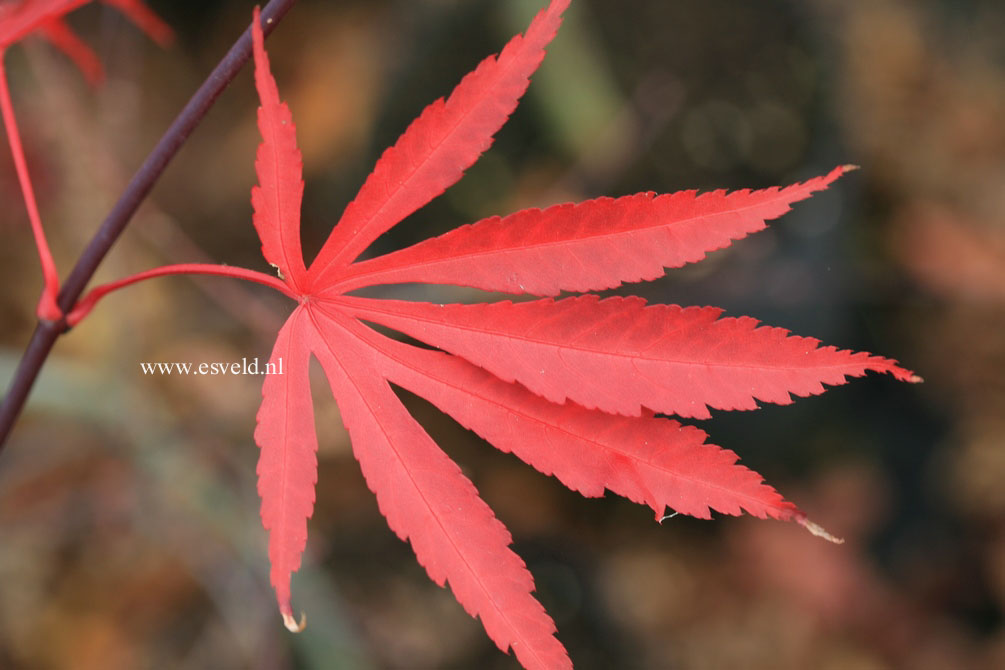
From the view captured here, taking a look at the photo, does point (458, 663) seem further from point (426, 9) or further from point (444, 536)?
point (426, 9)

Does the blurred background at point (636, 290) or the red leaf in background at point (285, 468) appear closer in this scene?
the red leaf in background at point (285, 468)

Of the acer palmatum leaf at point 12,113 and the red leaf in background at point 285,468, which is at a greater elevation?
the acer palmatum leaf at point 12,113

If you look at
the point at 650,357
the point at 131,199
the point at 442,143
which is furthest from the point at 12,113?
the point at 650,357

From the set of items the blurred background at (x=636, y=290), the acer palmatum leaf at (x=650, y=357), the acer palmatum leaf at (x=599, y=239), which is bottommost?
the blurred background at (x=636, y=290)

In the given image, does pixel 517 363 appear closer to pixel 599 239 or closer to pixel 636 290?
pixel 599 239

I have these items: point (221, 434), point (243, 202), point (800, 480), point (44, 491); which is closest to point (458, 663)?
point (221, 434)

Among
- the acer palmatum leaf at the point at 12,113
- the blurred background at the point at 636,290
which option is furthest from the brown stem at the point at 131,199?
the blurred background at the point at 636,290

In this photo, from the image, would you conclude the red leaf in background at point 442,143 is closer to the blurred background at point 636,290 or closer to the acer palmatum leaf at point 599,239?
the acer palmatum leaf at point 599,239
